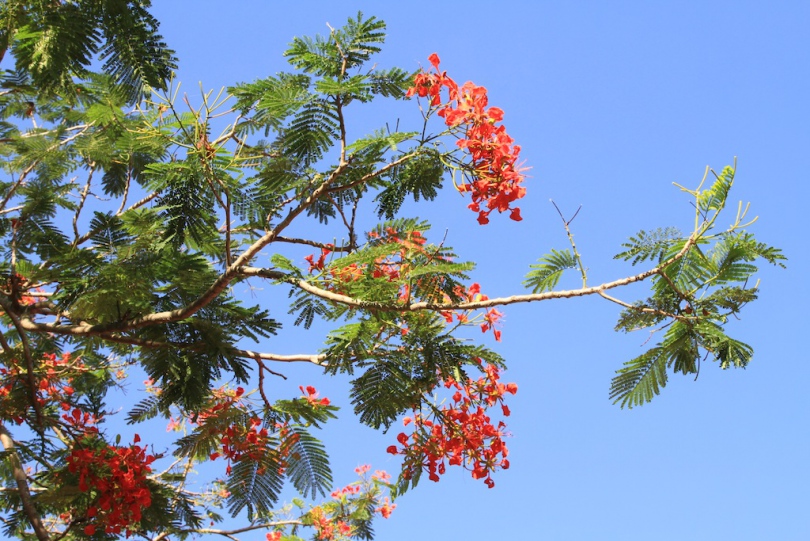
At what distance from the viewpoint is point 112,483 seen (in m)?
5.11

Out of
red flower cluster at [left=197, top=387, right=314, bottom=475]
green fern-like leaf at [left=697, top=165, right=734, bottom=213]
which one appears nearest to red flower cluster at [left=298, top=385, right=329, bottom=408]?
red flower cluster at [left=197, top=387, right=314, bottom=475]

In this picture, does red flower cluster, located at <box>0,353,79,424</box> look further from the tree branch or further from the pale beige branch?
the pale beige branch

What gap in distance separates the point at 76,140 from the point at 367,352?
3.25 m

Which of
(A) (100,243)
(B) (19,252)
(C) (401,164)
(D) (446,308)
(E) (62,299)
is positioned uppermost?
(B) (19,252)

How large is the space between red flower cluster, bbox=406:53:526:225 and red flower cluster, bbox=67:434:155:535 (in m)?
2.66

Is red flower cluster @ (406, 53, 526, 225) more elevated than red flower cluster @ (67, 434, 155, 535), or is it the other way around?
red flower cluster @ (406, 53, 526, 225)

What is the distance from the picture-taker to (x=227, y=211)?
4.21m

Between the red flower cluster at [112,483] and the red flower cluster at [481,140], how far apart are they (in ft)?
8.73

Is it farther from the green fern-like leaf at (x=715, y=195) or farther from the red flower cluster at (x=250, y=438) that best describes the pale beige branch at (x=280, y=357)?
the green fern-like leaf at (x=715, y=195)

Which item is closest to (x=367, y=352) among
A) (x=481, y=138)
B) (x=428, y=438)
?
(x=428, y=438)

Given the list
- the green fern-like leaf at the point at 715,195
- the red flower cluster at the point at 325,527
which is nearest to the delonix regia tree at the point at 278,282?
the green fern-like leaf at the point at 715,195

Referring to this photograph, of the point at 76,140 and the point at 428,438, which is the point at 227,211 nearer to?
the point at 428,438

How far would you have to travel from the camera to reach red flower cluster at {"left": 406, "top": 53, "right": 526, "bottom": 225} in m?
4.12

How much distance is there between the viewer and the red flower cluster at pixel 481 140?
412 cm
